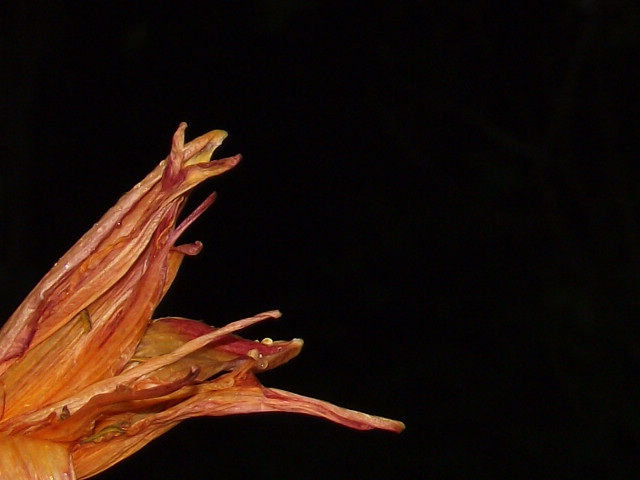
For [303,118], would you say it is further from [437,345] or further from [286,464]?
[286,464]

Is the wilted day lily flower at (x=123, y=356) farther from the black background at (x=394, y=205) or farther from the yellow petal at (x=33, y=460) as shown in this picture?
the black background at (x=394, y=205)

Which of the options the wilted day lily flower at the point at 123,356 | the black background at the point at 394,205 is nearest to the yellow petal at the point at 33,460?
the wilted day lily flower at the point at 123,356

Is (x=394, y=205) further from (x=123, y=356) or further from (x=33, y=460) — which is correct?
(x=33, y=460)

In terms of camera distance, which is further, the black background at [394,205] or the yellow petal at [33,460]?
the black background at [394,205]

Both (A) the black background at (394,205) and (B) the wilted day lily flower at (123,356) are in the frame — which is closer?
(B) the wilted day lily flower at (123,356)

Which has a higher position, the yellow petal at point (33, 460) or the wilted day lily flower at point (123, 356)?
the wilted day lily flower at point (123, 356)
